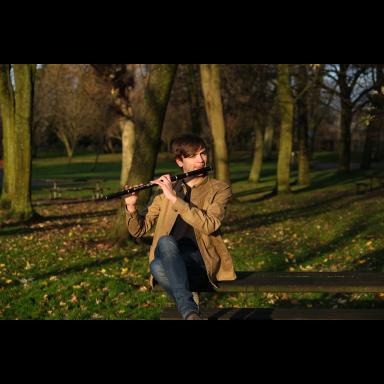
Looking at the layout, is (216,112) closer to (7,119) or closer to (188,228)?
(7,119)

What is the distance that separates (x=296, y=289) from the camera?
4.93 metres

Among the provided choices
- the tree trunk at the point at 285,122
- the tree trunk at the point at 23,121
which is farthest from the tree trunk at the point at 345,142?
the tree trunk at the point at 23,121

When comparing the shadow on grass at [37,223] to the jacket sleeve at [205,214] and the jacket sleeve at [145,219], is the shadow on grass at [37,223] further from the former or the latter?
the jacket sleeve at [205,214]

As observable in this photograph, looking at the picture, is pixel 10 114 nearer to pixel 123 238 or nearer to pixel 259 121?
pixel 123 238

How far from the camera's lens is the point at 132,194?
5.02 meters

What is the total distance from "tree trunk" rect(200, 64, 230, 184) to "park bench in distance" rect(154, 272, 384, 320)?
15356 mm

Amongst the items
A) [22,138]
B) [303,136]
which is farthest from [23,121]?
[303,136]

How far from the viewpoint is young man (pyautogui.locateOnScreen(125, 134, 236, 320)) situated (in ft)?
15.8

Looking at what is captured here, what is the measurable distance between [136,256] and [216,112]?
420 inches

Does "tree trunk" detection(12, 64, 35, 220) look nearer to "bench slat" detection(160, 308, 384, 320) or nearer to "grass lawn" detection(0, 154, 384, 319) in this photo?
"grass lawn" detection(0, 154, 384, 319)

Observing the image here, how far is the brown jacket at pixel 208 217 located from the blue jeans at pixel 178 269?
4.9 inches
